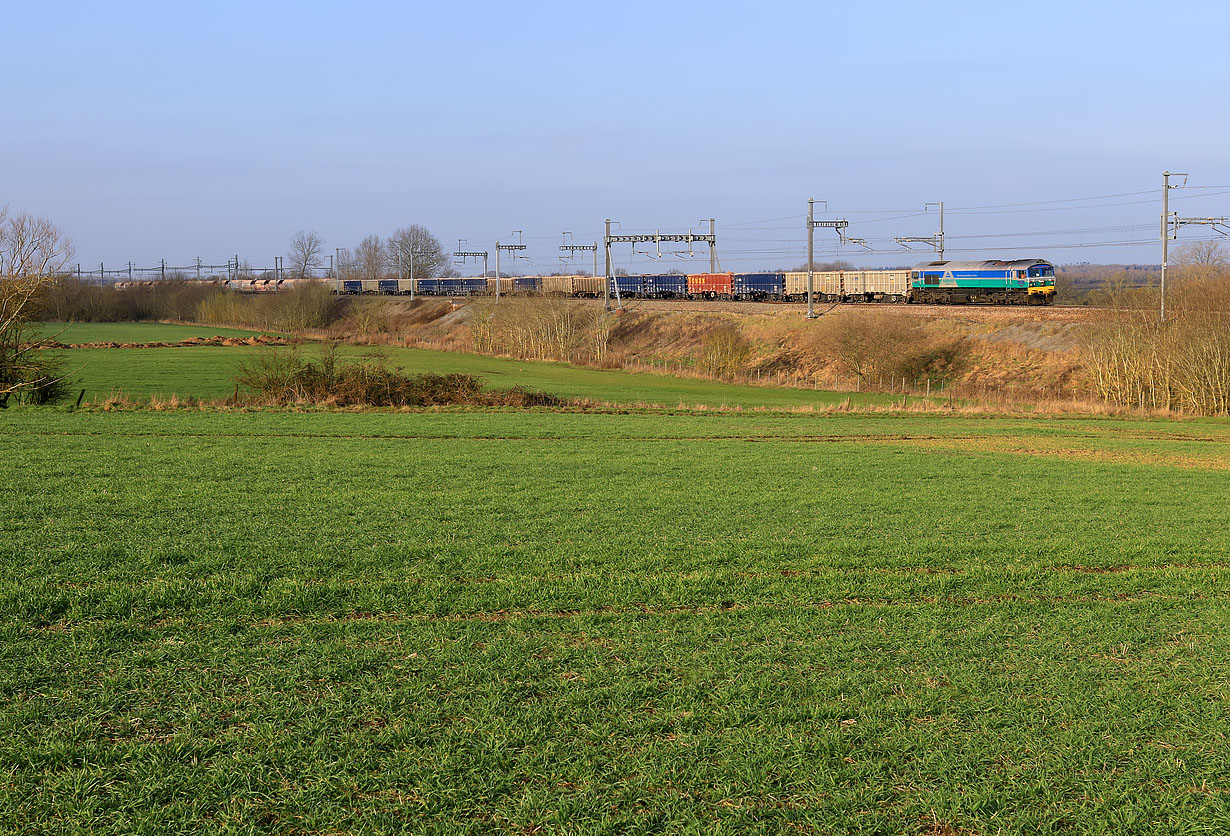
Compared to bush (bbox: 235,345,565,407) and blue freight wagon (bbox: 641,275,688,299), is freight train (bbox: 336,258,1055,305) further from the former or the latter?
bush (bbox: 235,345,565,407)

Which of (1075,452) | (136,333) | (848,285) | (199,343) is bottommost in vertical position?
(1075,452)

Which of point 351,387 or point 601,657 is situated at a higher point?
point 351,387

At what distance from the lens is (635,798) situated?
6.59 m

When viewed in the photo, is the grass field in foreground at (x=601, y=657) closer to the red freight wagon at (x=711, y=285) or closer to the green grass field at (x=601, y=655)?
the green grass field at (x=601, y=655)

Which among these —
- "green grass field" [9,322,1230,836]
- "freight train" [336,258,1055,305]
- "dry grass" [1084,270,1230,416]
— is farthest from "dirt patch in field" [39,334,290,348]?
"green grass field" [9,322,1230,836]

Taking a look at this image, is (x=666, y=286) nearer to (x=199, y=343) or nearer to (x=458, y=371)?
(x=458, y=371)

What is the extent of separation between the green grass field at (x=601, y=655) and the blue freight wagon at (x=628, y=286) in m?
84.6

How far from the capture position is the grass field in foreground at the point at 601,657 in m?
6.59

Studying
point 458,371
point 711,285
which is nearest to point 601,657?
point 458,371

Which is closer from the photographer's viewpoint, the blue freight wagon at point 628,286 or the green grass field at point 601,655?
the green grass field at point 601,655

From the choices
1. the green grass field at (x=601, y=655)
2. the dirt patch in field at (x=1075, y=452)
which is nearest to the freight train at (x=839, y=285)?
the dirt patch in field at (x=1075, y=452)

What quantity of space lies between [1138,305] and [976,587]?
43889 millimetres

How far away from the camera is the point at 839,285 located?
3354 inches

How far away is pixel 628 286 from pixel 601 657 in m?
97.2
